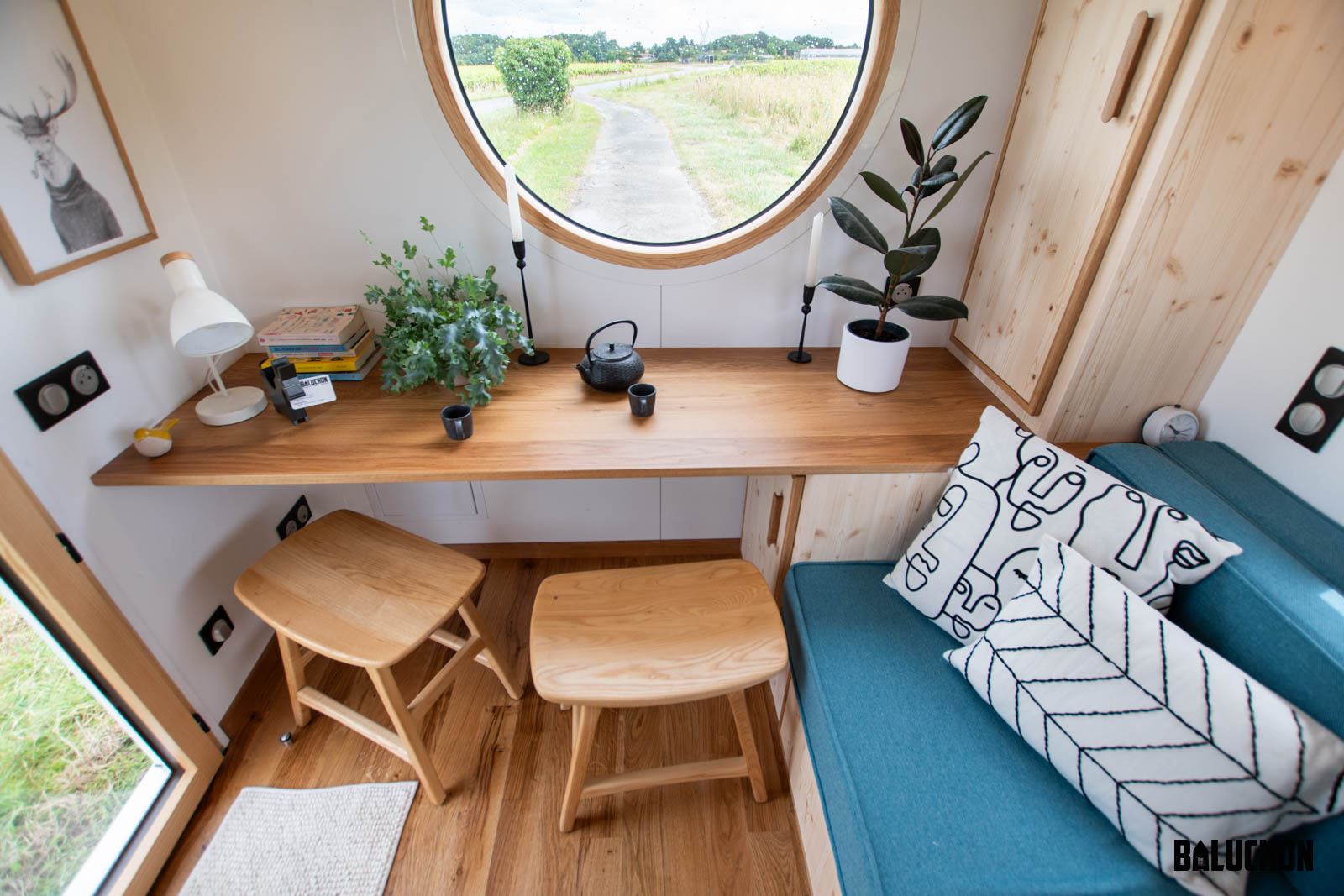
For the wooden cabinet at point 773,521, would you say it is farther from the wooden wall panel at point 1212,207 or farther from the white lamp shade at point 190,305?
the white lamp shade at point 190,305

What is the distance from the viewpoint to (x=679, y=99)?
164cm

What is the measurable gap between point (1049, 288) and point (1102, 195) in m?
0.21

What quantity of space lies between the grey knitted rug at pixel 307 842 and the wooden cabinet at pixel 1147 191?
1.86 m

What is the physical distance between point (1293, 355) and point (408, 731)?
2.05 m

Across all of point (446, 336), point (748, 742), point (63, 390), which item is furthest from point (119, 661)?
point (748, 742)

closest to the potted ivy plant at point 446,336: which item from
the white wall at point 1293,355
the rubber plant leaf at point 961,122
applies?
the rubber plant leaf at point 961,122

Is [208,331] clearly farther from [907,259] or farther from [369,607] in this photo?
[907,259]

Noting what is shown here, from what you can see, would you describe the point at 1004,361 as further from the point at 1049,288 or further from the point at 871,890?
the point at 871,890

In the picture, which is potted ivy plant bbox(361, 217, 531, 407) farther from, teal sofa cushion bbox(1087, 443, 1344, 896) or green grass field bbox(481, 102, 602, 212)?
A: teal sofa cushion bbox(1087, 443, 1344, 896)

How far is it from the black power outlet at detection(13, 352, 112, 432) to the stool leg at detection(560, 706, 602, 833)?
1210 mm

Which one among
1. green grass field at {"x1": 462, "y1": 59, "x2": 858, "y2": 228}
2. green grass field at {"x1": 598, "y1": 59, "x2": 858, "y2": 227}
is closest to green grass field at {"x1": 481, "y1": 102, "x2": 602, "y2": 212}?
green grass field at {"x1": 462, "y1": 59, "x2": 858, "y2": 228}

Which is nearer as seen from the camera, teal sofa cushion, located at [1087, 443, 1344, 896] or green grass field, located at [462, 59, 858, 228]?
teal sofa cushion, located at [1087, 443, 1344, 896]

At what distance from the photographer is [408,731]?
1.37 m

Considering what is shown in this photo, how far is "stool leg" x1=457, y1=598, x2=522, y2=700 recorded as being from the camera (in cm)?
151
